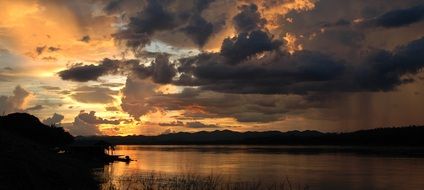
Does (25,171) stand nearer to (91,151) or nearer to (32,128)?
(32,128)

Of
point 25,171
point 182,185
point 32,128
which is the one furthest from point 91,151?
point 25,171

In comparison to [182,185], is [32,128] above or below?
above

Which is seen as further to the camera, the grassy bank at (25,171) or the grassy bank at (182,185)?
the grassy bank at (182,185)

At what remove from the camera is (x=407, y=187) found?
54.5m

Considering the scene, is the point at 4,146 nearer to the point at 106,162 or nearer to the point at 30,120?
the point at 30,120

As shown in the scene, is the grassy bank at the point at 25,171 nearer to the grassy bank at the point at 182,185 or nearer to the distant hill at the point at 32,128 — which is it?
the grassy bank at the point at 182,185

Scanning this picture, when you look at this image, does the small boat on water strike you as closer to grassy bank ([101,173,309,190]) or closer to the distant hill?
the distant hill

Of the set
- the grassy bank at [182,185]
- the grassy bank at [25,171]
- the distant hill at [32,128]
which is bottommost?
the grassy bank at [182,185]

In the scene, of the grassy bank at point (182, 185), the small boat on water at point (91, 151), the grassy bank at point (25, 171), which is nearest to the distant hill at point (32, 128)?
the grassy bank at point (182, 185)

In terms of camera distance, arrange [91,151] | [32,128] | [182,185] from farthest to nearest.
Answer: [91,151], [32,128], [182,185]

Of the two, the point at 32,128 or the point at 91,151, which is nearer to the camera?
the point at 32,128

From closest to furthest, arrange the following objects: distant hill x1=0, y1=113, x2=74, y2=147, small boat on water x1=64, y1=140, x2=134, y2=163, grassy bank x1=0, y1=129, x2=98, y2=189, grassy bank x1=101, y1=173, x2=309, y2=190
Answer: grassy bank x1=0, y1=129, x2=98, y2=189 → grassy bank x1=101, y1=173, x2=309, y2=190 → distant hill x1=0, y1=113, x2=74, y2=147 → small boat on water x1=64, y1=140, x2=134, y2=163

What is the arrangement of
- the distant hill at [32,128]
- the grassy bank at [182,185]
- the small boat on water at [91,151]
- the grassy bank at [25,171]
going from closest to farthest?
the grassy bank at [25,171] < the grassy bank at [182,185] < the distant hill at [32,128] < the small boat on water at [91,151]

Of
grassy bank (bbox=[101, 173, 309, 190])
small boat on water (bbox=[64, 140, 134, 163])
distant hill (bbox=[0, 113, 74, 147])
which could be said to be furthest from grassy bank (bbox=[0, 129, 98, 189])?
small boat on water (bbox=[64, 140, 134, 163])
